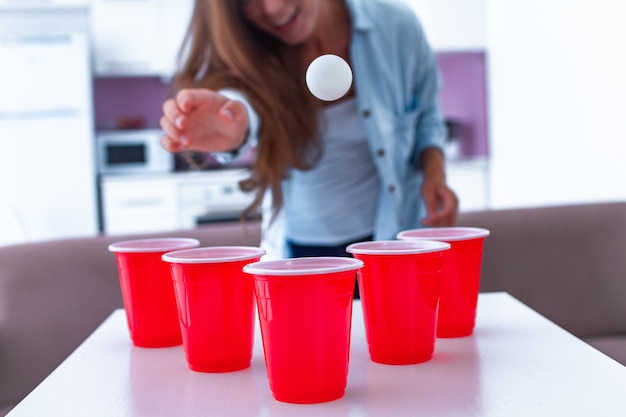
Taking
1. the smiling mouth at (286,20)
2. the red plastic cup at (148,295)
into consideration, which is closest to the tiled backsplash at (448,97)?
the smiling mouth at (286,20)

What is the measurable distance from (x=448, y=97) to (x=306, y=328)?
4381mm

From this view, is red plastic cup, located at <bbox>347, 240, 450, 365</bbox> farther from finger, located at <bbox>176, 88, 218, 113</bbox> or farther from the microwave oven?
the microwave oven

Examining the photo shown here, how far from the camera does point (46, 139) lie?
12.8ft

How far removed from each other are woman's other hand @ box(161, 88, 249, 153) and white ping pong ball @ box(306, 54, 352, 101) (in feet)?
1.06

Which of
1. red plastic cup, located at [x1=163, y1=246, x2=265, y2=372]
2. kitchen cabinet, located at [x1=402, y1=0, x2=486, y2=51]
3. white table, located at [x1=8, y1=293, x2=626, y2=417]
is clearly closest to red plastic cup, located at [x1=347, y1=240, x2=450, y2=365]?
white table, located at [x1=8, y1=293, x2=626, y2=417]

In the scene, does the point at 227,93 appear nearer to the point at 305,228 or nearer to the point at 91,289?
the point at 305,228

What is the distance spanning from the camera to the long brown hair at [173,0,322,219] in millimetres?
1318

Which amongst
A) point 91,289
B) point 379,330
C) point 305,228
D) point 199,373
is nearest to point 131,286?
point 199,373

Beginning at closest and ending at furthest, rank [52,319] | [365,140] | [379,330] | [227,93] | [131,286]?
[379,330]
[131,286]
[227,93]
[52,319]
[365,140]

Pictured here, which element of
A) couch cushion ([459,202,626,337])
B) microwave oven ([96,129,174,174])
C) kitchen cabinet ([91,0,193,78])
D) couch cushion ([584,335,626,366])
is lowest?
couch cushion ([584,335,626,366])

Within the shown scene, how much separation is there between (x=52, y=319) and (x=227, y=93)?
62 cm

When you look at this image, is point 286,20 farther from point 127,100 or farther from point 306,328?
point 127,100

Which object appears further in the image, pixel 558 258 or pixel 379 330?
pixel 558 258

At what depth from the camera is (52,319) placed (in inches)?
55.9
